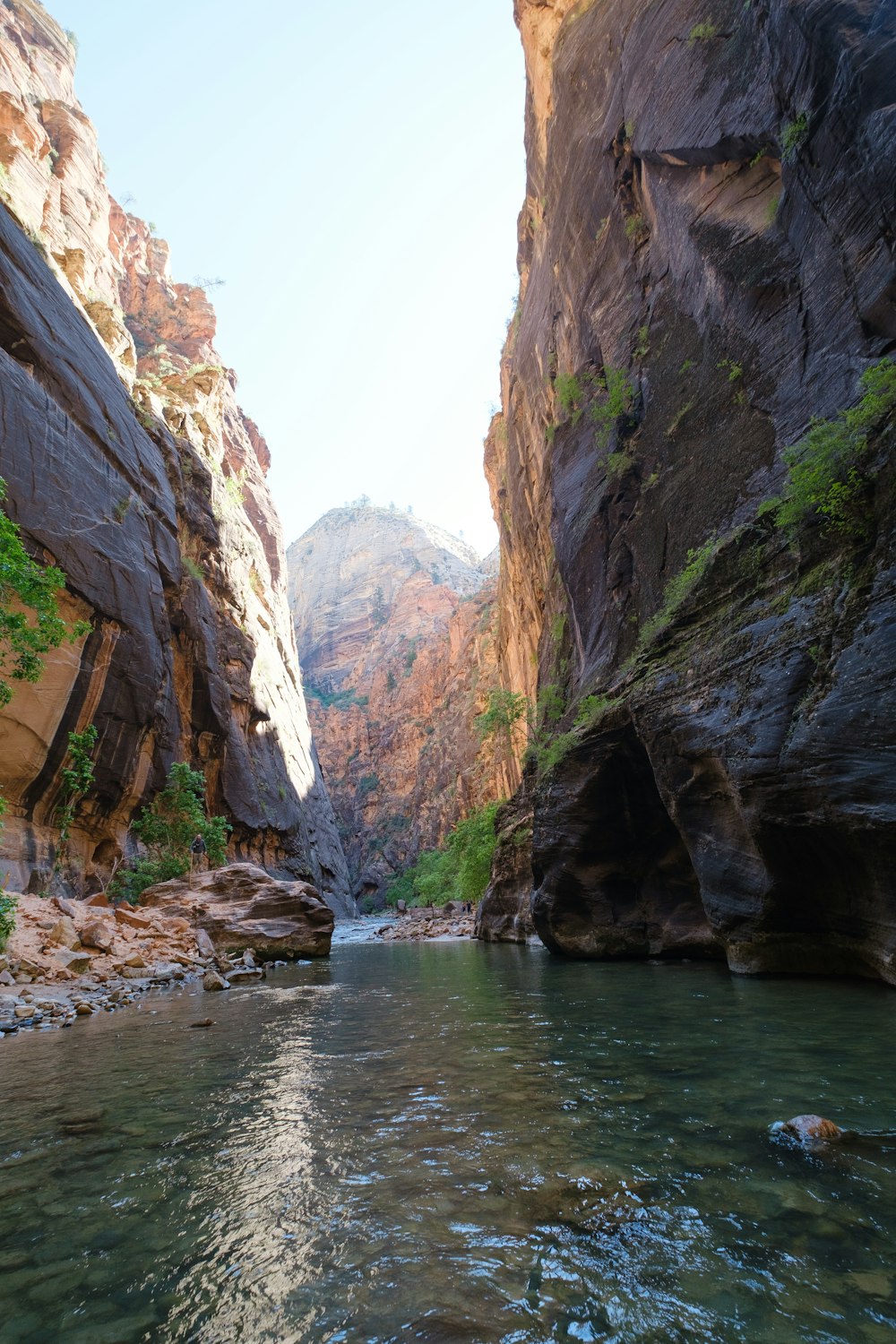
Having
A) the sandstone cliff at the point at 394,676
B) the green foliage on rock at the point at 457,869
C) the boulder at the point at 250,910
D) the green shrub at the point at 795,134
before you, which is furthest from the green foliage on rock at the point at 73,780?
the sandstone cliff at the point at 394,676

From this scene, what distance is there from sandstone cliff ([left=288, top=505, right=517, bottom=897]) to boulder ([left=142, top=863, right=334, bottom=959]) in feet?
66.5

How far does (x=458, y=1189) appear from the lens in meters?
3.22

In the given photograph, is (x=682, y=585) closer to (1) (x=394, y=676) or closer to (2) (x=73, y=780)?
(2) (x=73, y=780)

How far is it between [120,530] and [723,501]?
20.1 m

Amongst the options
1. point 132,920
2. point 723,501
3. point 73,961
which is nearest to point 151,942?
point 132,920

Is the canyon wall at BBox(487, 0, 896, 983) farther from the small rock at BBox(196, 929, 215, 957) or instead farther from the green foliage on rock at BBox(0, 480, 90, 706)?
the green foliage on rock at BBox(0, 480, 90, 706)

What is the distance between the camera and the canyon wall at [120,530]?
19.3 metres

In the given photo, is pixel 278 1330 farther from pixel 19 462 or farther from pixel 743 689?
pixel 19 462

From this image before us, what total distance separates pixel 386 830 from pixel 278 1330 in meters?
79.7

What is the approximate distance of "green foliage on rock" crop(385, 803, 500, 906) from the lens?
31.2 meters

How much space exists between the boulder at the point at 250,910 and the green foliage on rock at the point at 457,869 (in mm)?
8018

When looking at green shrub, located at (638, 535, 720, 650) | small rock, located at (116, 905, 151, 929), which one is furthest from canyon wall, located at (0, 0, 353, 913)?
green shrub, located at (638, 535, 720, 650)

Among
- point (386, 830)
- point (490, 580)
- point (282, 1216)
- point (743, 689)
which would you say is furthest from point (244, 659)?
point (490, 580)

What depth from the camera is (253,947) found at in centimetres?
1695
